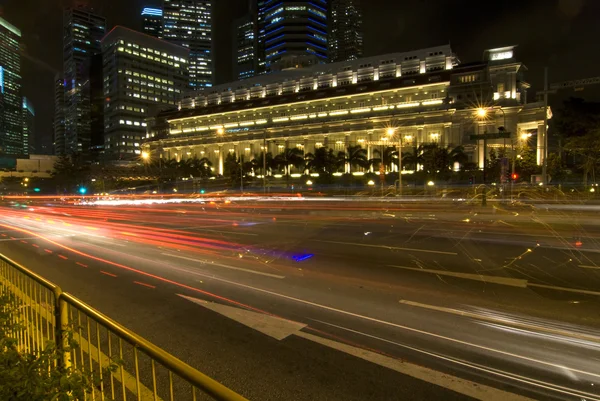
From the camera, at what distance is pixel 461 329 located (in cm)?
574

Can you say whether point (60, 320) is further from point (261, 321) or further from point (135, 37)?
point (135, 37)

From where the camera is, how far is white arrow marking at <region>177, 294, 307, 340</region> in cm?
584

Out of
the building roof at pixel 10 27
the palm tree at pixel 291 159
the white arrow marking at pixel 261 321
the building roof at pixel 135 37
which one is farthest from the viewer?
the building roof at pixel 10 27

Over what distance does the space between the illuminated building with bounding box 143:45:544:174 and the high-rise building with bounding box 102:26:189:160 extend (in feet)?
60.4

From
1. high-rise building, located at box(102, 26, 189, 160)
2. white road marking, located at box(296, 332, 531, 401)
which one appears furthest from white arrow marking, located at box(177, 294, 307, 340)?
high-rise building, located at box(102, 26, 189, 160)

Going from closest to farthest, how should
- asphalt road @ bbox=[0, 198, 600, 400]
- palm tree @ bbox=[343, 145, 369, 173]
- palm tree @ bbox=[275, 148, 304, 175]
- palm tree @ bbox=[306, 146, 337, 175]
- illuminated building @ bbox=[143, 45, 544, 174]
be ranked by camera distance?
asphalt road @ bbox=[0, 198, 600, 400], illuminated building @ bbox=[143, 45, 544, 174], palm tree @ bbox=[343, 145, 369, 173], palm tree @ bbox=[306, 146, 337, 175], palm tree @ bbox=[275, 148, 304, 175]

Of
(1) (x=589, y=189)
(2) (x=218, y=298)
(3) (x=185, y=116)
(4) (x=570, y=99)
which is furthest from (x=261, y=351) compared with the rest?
(3) (x=185, y=116)

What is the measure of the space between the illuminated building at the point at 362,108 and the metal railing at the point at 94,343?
2357 inches

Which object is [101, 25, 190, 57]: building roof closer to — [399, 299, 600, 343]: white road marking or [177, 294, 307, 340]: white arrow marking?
[177, 294, 307, 340]: white arrow marking

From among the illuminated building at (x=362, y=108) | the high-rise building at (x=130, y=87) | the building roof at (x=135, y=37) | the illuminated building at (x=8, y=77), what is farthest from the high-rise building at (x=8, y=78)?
the illuminated building at (x=362, y=108)

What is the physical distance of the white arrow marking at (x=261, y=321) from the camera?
5837 mm

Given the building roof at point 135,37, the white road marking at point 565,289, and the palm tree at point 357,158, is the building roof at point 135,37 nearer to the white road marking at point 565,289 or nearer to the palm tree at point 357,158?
the palm tree at point 357,158

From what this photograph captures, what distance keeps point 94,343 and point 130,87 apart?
541 feet

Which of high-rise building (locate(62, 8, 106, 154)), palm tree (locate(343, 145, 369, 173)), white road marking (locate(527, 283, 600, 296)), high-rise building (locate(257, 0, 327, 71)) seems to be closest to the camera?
white road marking (locate(527, 283, 600, 296))
